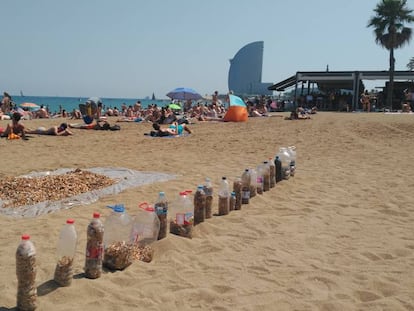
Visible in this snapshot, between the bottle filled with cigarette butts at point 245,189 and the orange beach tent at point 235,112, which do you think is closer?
the bottle filled with cigarette butts at point 245,189

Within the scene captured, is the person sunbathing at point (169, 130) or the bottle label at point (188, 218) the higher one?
the person sunbathing at point (169, 130)

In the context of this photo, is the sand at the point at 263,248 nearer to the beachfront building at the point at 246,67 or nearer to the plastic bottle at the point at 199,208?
the plastic bottle at the point at 199,208

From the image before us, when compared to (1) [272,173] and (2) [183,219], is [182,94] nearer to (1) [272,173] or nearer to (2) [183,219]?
(1) [272,173]

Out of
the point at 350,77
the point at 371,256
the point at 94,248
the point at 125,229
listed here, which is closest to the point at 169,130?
the point at 125,229

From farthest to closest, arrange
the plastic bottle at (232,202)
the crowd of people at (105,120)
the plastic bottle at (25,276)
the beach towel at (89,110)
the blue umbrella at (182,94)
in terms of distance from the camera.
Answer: the blue umbrella at (182,94)
the beach towel at (89,110)
the crowd of people at (105,120)
the plastic bottle at (232,202)
the plastic bottle at (25,276)

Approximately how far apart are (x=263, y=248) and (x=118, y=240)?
1471 millimetres

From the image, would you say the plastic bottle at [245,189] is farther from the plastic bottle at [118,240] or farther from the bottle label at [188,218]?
the plastic bottle at [118,240]

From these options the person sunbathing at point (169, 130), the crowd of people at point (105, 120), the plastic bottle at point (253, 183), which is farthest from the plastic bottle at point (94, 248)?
the person sunbathing at point (169, 130)

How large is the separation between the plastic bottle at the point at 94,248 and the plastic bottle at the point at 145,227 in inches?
23.4

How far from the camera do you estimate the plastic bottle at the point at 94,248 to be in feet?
10.5

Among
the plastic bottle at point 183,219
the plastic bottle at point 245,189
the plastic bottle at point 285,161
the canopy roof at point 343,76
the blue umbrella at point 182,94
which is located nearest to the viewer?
the plastic bottle at point 183,219

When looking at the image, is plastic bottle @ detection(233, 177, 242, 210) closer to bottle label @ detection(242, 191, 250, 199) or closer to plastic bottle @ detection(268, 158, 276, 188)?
bottle label @ detection(242, 191, 250, 199)

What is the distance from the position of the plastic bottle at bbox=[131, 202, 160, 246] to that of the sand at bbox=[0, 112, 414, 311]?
0.18 metres

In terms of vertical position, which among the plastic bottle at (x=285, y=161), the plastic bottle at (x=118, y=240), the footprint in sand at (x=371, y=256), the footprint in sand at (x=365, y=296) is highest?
the plastic bottle at (x=285, y=161)
